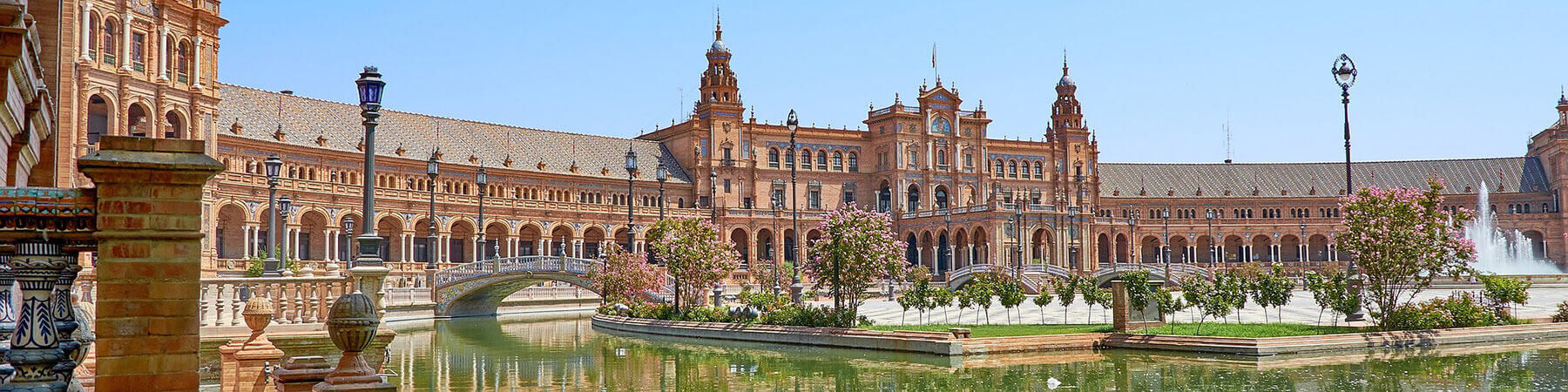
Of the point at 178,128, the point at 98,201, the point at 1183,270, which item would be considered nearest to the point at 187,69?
the point at 178,128

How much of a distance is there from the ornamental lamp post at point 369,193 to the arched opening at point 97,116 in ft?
95.6

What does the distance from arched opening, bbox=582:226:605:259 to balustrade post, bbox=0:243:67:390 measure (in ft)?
240

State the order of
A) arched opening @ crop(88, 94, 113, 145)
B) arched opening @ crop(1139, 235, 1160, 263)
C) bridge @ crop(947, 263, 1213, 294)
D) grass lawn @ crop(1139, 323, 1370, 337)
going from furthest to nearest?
arched opening @ crop(1139, 235, 1160, 263), bridge @ crop(947, 263, 1213, 294), arched opening @ crop(88, 94, 113, 145), grass lawn @ crop(1139, 323, 1370, 337)

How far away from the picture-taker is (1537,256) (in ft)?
329

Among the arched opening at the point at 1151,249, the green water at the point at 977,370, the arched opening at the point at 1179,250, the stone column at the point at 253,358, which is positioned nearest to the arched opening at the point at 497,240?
the green water at the point at 977,370

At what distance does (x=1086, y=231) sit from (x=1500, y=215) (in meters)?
39.1

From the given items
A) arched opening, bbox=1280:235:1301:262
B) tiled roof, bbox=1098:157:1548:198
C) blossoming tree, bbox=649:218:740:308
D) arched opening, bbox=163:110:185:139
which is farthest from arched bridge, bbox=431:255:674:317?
arched opening, bbox=1280:235:1301:262

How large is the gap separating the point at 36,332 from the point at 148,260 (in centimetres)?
91

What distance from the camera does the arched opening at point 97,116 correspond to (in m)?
44.0

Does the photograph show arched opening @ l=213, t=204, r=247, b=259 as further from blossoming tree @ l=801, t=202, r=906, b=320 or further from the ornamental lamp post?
the ornamental lamp post

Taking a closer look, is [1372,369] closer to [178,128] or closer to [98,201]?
[98,201]

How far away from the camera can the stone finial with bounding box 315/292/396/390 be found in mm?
9961

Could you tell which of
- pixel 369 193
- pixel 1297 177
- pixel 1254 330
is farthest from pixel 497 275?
pixel 1297 177

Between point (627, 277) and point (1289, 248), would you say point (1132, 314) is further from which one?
point (1289, 248)
